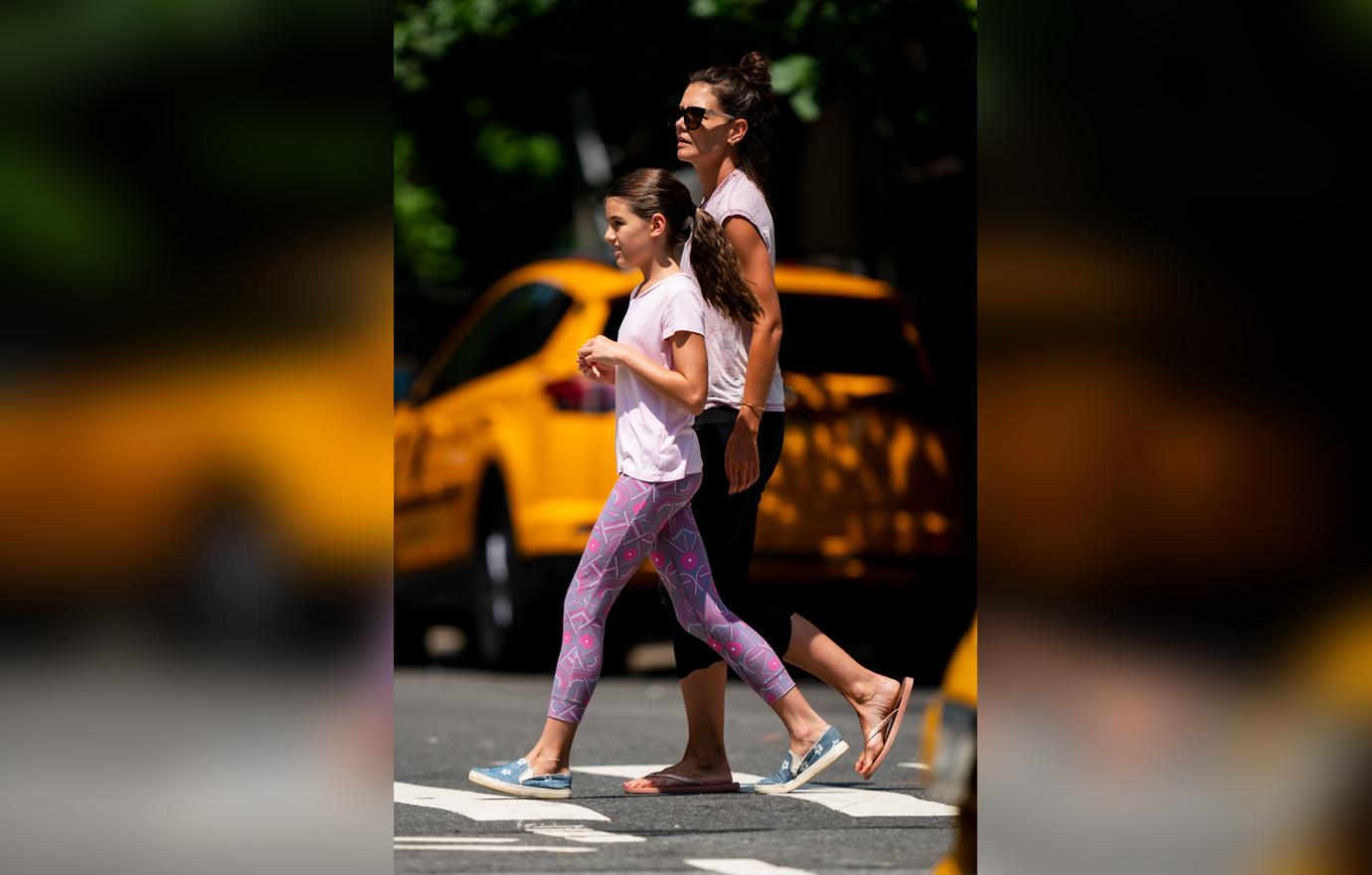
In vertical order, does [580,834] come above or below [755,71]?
below

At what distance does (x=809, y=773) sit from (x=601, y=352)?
128 cm

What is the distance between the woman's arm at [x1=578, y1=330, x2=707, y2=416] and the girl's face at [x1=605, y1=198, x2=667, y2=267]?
0.87 feet

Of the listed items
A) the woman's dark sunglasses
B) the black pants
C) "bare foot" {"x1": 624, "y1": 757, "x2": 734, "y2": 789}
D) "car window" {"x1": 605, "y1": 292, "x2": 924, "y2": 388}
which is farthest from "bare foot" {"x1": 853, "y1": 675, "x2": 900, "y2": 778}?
"car window" {"x1": 605, "y1": 292, "x2": 924, "y2": 388}

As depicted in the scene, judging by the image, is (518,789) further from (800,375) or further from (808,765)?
(800,375)

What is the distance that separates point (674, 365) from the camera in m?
6.73

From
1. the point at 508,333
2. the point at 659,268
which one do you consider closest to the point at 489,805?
the point at 659,268

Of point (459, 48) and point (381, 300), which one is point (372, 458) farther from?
point (459, 48)

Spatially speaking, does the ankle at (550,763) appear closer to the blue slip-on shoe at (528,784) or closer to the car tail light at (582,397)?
the blue slip-on shoe at (528,784)

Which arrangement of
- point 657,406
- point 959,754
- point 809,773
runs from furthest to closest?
point 809,773, point 657,406, point 959,754

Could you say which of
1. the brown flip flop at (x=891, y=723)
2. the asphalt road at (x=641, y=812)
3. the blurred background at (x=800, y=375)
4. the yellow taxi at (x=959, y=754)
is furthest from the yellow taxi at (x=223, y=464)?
the blurred background at (x=800, y=375)

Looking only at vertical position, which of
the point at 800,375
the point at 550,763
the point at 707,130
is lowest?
the point at 550,763

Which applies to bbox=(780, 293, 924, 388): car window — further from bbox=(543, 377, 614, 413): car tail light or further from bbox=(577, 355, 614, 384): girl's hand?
bbox=(577, 355, 614, 384): girl's hand

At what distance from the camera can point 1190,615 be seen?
4.60 m

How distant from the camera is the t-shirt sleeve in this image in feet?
21.9
